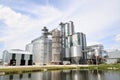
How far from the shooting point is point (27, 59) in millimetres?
199250

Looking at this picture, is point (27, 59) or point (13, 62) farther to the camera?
point (27, 59)

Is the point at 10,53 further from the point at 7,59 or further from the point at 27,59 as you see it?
the point at 27,59

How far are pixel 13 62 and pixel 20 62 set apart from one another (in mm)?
8335

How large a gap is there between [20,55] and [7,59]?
16170 millimetres

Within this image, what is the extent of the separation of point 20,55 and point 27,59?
39.4 feet

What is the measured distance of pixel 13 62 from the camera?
187125mm

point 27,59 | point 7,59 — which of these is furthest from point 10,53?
point 27,59

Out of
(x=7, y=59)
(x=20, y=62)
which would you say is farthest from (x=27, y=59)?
(x=7, y=59)

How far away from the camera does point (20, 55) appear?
191750mm

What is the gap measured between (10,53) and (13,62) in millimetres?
11683

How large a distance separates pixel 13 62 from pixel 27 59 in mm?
19095

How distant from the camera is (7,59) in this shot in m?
188

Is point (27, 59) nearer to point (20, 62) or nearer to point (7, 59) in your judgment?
point (20, 62)

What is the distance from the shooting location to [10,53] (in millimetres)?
187875
